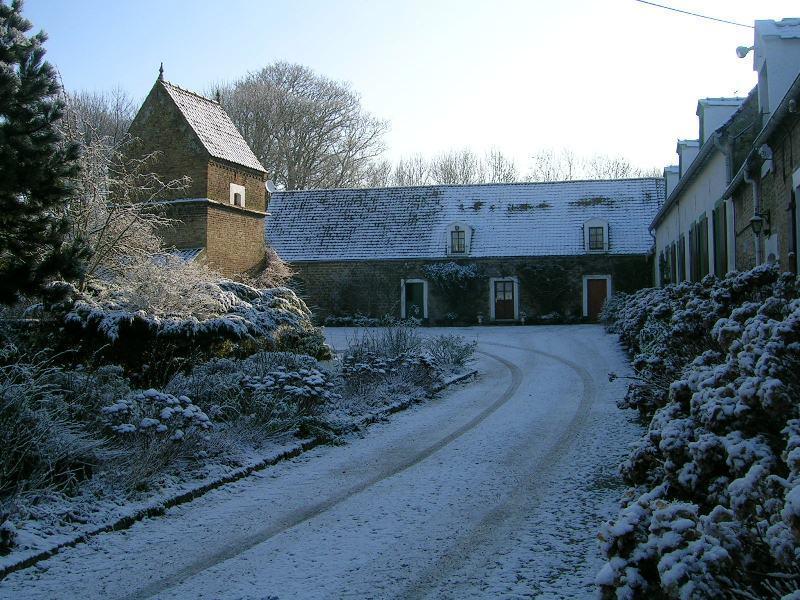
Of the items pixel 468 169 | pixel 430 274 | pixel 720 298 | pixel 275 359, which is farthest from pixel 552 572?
pixel 468 169

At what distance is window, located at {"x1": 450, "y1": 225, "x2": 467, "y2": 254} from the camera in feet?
113

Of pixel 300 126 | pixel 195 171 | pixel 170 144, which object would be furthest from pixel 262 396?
pixel 300 126

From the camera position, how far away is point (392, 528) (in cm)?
581

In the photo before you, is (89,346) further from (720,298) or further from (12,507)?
(720,298)

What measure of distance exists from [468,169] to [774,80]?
44.4m

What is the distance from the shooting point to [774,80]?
1266 centimetres

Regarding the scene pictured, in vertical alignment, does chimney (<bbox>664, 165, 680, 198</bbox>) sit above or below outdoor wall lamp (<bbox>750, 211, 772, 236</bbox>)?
above

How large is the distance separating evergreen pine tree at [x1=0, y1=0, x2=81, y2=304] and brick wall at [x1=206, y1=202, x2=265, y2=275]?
16879mm

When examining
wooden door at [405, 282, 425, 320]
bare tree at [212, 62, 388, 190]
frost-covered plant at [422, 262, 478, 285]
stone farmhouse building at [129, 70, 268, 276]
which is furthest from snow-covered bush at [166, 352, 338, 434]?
bare tree at [212, 62, 388, 190]

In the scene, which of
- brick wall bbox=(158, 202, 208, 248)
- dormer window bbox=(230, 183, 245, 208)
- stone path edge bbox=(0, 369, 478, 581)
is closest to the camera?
stone path edge bbox=(0, 369, 478, 581)

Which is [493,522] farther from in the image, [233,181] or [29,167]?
[233,181]

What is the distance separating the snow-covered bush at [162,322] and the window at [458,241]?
20.5 metres

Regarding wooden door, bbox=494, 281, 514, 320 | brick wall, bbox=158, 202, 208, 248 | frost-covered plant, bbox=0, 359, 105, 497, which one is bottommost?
frost-covered plant, bbox=0, 359, 105, 497

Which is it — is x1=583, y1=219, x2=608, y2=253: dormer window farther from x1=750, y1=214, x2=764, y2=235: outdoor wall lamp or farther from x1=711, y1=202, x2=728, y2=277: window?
x1=750, y1=214, x2=764, y2=235: outdoor wall lamp
